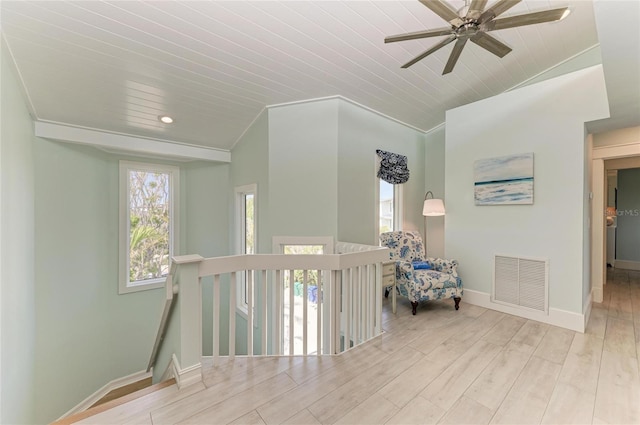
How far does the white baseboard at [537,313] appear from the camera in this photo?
109 inches

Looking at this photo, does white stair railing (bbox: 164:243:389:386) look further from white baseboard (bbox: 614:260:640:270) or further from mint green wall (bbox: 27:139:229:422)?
white baseboard (bbox: 614:260:640:270)

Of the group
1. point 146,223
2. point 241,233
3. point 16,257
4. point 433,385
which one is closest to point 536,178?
point 433,385

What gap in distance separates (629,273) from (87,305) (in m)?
9.63

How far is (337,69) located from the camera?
298 centimetres

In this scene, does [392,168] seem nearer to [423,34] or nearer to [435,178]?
[435,178]

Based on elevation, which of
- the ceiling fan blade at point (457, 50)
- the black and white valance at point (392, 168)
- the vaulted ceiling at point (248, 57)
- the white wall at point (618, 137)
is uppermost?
the vaulted ceiling at point (248, 57)

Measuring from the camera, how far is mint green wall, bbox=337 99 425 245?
3605 millimetres

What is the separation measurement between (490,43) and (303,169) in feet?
7.67

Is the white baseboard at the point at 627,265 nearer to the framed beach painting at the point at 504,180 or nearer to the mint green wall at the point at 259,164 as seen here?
the framed beach painting at the point at 504,180

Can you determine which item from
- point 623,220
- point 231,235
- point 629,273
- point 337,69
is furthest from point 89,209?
point 623,220

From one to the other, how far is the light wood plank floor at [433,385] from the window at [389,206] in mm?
1991

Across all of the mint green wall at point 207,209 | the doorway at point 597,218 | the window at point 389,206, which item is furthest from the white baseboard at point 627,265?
the mint green wall at point 207,209

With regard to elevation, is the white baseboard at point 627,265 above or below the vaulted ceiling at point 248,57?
below

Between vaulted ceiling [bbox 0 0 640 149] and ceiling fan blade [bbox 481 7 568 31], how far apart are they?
22 cm
